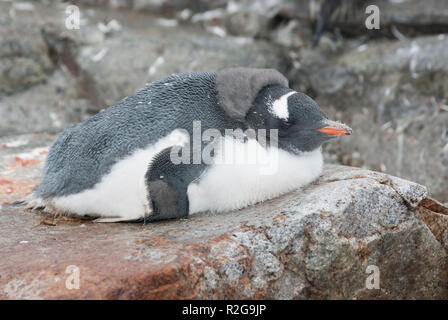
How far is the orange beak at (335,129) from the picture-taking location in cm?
265

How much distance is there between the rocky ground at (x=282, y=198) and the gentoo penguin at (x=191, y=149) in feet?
0.35

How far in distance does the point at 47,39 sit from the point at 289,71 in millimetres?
2677

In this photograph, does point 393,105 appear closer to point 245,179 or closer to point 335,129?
point 335,129

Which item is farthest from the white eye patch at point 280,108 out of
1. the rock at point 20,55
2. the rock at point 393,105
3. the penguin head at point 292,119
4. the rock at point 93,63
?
the rock at point 20,55

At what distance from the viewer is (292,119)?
2.73 m

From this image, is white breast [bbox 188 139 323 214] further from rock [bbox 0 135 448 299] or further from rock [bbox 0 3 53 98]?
rock [bbox 0 3 53 98]

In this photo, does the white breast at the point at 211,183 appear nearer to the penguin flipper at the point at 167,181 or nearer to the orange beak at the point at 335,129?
the penguin flipper at the point at 167,181

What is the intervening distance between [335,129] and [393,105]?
3061 mm

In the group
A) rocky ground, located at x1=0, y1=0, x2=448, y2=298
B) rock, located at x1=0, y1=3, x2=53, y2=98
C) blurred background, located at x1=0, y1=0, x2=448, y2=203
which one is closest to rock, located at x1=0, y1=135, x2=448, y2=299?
rocky ground, located at x1=0, y1=0, x2=448, y2=298

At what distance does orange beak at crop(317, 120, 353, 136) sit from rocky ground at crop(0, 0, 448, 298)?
25cm

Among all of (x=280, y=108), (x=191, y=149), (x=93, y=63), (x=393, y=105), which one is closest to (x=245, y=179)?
(x=191, y=149)

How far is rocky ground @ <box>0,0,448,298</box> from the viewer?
2.32m
